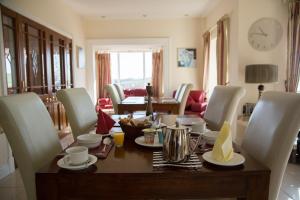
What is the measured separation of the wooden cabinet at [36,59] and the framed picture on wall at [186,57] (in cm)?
268

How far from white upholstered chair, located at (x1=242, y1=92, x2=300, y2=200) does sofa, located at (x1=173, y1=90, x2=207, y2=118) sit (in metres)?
3.35

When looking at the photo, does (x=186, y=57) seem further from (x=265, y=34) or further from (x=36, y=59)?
(x=36, y=59)

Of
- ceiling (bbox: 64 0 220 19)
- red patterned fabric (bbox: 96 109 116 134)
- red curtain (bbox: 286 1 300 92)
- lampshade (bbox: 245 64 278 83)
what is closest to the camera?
red patterned fabric (bbox: 96 109 116 134)

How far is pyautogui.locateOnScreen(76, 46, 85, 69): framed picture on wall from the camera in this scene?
217 inches

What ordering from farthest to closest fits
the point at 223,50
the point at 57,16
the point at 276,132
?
the point at 57,16, the point at 223,50, the point at 276,132

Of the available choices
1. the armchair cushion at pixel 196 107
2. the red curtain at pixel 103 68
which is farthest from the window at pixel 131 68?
the armchair cushion at pixel 196 107

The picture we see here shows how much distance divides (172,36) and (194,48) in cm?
65

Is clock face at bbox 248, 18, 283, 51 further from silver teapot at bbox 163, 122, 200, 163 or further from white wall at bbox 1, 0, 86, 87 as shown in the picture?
white wall at bbox 1, 0, 86, 87

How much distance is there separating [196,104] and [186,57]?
166 centimetres

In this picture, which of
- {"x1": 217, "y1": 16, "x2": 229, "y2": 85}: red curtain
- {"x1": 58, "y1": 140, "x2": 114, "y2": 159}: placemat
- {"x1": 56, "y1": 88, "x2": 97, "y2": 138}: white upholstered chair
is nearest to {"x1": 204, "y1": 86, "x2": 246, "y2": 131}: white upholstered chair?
{"x1": 58, "y1": 140, "x2": 114, "y2": 159}: placemat

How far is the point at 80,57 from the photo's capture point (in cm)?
565

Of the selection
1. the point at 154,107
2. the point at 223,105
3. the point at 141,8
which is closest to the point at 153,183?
the point at 223,105

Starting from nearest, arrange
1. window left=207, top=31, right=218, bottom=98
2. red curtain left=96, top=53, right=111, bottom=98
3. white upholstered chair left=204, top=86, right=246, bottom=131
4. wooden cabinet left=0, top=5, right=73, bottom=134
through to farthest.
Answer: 1. white upholstered chair left=204, top=86, right=246, bottom=131
2. wooden cabinet left=0, top=5, right=73, bottom=134
3. window left=207, top=31, right=218, bottom=98
4. red curtain left=96, top=53, right=111, bottom=98

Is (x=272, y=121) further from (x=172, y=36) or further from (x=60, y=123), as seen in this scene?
(x=172, y=36)
